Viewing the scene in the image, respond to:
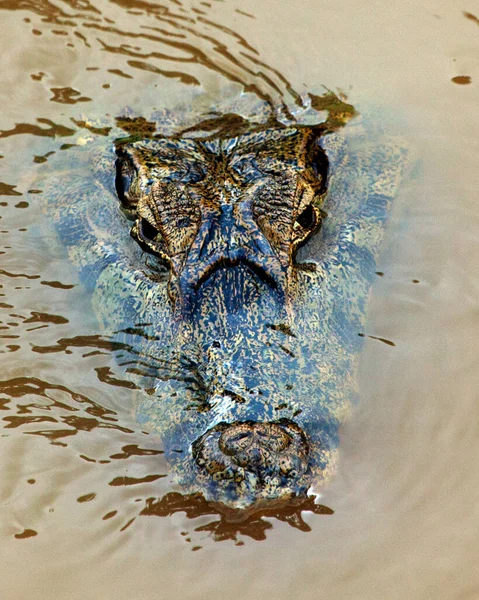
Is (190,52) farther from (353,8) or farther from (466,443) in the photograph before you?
(466,443)

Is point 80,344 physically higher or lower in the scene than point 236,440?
lower

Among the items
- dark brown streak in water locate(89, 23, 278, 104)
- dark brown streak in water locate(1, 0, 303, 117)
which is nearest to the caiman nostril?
dark brown streak in water locate(1, 0, 303, 117)

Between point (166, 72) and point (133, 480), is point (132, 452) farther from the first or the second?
point (166, 72)

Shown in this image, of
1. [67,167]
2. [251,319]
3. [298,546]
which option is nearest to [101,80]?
[67,167]

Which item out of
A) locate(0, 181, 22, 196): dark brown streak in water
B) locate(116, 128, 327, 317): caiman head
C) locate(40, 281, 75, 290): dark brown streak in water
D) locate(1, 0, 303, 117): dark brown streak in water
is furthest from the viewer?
locate(1, 0, 303, 117): dark brown streak in water

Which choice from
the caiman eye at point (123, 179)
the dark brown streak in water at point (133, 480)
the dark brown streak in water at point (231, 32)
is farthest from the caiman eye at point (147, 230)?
the dark brown streak in water at point (231, 32)

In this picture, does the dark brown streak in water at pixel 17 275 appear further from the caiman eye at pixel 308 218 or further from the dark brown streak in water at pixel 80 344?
the caiman eye at pixel 308 218

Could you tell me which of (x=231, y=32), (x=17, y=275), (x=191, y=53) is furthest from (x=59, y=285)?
(x=231, y=32)

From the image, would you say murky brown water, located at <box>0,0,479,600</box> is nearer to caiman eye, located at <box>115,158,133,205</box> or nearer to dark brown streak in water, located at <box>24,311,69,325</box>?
dark brown streak in water, located at <box>24,311,69,325</box>
